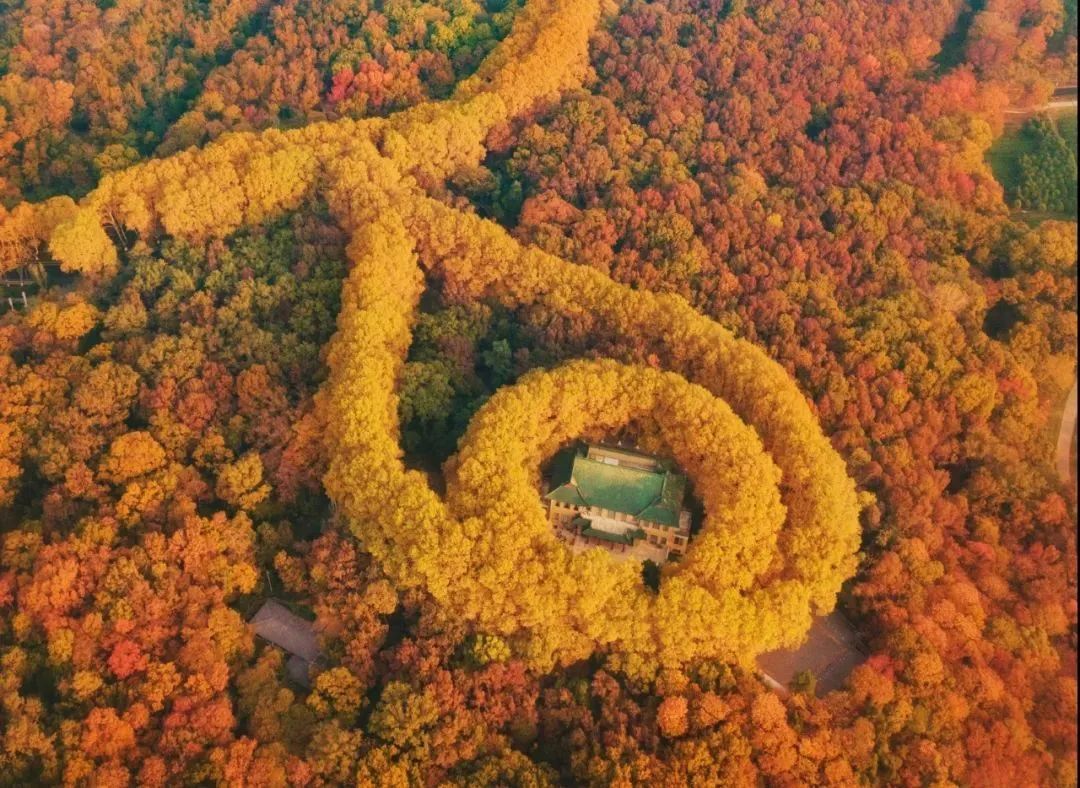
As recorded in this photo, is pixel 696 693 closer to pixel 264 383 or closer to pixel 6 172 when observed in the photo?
pixel 264 383

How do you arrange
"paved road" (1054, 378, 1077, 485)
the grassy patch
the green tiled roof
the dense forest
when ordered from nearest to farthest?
the dense forest, "paved road" (1054, 378, 1077, 485), the green tiled roof, the grassy patch

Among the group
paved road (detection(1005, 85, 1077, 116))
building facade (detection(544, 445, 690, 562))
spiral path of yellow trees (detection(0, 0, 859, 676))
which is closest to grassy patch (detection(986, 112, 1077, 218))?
paved road (detection(1005, 85, 1077, 116))

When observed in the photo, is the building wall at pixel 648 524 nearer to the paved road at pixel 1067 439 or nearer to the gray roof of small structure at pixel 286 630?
the gray roof of small structure at pixel 286 630

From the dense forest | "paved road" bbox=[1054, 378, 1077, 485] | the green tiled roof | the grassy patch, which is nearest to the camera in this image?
the dense forest

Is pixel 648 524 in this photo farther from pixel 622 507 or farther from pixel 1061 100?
pixel 1061 100

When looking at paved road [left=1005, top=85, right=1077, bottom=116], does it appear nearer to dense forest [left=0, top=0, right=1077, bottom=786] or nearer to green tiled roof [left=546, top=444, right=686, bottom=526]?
dense forest [left=0, top=0, right=1077, bottom=786]

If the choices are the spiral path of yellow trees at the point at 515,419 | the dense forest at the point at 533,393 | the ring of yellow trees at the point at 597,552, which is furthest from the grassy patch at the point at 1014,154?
the ring of yellow trees at the point at 597,552
